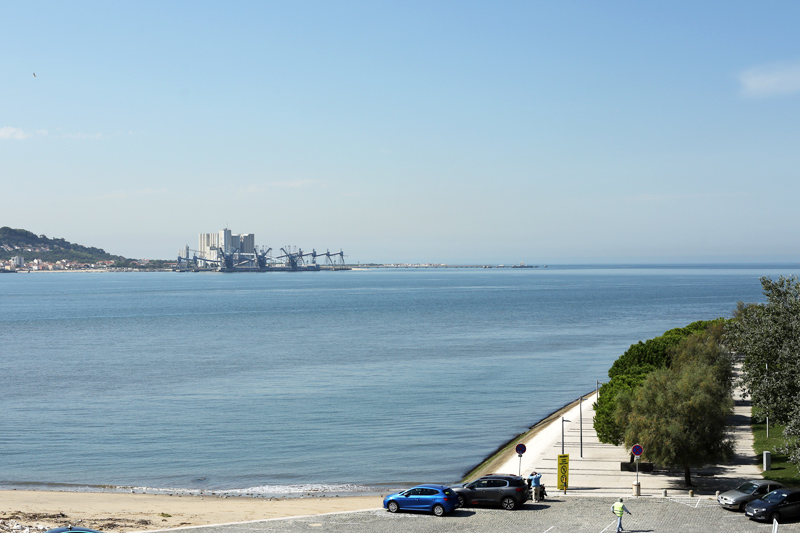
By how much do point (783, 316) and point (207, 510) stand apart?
894 inches

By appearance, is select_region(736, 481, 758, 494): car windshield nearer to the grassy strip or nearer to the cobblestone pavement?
the cobblestone pavement

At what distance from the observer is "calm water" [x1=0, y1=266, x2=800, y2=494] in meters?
34.9

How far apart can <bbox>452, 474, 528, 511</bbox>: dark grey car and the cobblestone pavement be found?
295 mm

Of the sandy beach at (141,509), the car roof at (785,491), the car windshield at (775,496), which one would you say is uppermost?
the car roof at (785,491)

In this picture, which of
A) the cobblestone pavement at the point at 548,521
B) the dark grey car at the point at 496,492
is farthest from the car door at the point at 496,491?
the cobblestone pavement at the point at 548,521

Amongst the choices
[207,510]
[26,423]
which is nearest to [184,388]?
[26,423]

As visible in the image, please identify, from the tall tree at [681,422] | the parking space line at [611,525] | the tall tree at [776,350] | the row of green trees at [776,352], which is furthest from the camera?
the tall tree at [681,422]

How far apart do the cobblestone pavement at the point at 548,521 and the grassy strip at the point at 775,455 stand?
499cm

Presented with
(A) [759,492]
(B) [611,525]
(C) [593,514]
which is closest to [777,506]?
(A) [759,492]

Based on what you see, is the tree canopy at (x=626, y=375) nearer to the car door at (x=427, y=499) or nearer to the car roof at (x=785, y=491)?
the car roof at (x=785, y=491)

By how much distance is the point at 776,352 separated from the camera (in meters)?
26.9

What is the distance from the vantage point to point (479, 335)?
94.8m

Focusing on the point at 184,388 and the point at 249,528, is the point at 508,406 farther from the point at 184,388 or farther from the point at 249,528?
the point at 249,528

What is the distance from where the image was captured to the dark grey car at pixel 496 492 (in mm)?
23156
